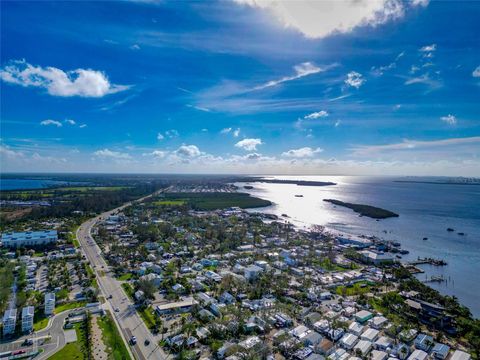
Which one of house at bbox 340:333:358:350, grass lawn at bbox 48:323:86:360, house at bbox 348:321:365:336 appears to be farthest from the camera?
house at bbox 348:321:365:336

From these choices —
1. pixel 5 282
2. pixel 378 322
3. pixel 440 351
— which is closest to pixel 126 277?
pixel 5 282

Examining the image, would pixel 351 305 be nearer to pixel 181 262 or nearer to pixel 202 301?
pixel 202 301

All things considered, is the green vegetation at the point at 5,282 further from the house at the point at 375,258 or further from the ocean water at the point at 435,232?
the ocean water at the point at 435,232

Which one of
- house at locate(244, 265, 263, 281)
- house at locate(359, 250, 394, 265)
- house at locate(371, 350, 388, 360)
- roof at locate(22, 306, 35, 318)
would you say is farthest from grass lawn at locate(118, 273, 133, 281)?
house at locate(359, 250, 394, 265)

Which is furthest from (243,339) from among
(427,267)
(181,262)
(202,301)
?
(427,267)

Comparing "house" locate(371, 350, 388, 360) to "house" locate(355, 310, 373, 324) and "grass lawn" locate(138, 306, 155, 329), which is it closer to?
"house" locate(355, 310, 373, 324)

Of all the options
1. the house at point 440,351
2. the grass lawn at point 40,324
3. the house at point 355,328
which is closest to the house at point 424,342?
the house at point 440,351
